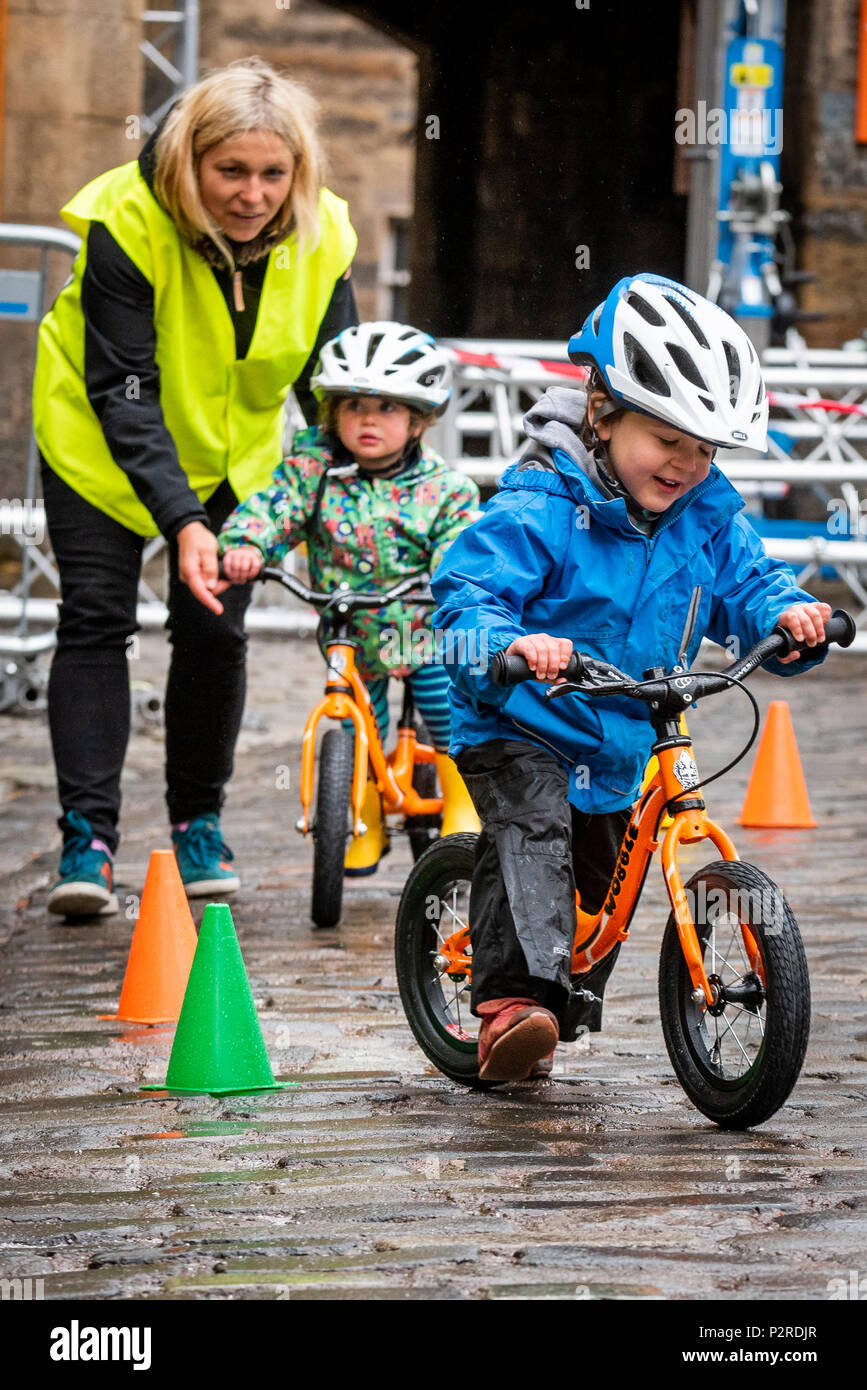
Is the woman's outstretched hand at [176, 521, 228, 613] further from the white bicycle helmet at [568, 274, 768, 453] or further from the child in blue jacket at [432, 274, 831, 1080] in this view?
the white bicycle helmet at [568, 274, 768, 453]

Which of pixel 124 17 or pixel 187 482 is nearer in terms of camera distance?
pixel 187 482

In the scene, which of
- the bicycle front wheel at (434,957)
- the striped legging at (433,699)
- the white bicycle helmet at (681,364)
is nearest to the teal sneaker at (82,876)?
the striped legging at (433,699)

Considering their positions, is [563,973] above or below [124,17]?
below

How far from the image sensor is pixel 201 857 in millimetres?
5910

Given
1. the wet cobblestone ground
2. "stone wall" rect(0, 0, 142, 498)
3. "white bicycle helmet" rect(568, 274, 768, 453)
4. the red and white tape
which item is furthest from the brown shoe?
"stone wall" rect(0, 0, 142, 498)

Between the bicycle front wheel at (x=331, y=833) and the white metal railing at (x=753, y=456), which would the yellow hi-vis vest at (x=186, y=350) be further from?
the white metal railing at (x=753, y=456)

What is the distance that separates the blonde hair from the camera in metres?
5.15

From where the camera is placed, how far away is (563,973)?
3.69 metres

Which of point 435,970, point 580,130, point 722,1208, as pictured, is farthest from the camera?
point 580,130

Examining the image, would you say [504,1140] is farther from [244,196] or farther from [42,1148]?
[244,196]

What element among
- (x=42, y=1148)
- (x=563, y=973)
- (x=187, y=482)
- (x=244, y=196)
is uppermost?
(x=244, y=196)

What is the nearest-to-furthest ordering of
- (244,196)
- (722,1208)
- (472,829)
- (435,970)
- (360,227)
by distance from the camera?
(722,1208) → (435,970) → (244,196) → (472,829) → (360,227)

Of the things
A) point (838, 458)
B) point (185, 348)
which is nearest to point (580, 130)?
point (838, 458)
